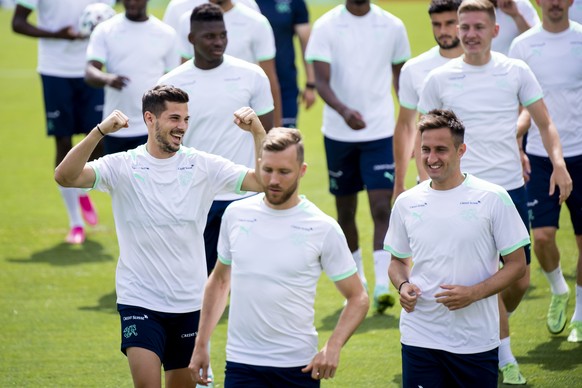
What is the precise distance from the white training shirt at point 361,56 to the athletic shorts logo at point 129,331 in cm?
425

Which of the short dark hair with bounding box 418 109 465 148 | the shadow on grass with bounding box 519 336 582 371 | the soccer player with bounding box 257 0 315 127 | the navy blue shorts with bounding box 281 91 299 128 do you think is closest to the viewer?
the short dark hair with bounding box 418 109 465 148

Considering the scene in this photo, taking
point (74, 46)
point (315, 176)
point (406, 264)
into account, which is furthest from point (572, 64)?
point (315, 176)

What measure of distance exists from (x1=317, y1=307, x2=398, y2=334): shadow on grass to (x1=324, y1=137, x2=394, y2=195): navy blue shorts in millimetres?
1201

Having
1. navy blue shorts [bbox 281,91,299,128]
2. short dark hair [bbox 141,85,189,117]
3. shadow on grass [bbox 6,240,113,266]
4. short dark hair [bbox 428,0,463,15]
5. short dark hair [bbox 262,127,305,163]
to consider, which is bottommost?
shadow on grass [bbox 6,240,113,266]

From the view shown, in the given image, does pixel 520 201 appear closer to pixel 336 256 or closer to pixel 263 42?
pixel 336 256

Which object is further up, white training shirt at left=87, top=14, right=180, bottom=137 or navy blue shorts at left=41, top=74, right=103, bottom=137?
white training shirt at left=87, top=14, right=180, bottom=137

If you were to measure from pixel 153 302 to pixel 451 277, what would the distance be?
6.08ft

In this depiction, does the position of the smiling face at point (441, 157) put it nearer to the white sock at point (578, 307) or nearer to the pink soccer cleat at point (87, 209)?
the white sock at point (578, 307)

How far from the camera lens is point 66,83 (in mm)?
13273

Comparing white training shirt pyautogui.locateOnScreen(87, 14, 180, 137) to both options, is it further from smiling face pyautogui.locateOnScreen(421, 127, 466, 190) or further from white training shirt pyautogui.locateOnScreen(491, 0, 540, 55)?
smiling face pyautogui.locateOnScreen(421, 127, 466, 190)

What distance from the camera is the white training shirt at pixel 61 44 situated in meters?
13.3

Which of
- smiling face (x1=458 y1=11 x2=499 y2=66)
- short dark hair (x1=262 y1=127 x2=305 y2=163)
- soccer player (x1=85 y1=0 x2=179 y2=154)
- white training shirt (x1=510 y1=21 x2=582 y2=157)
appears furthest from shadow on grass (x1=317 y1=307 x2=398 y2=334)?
short dark hair (x1=262 y1=127 x2=305 y2=163)

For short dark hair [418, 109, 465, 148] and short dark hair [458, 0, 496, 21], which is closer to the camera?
short dark hair [418, 109, 465, 148]

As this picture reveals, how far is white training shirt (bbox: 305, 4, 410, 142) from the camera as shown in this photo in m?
10.7
